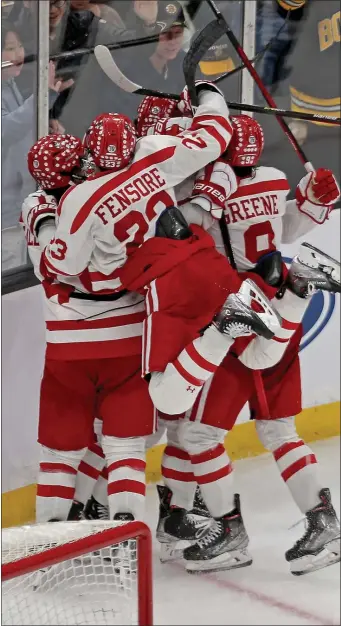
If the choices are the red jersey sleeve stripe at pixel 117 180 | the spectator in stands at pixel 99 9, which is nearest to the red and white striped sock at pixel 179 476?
the red jersey sleeve stripe at pixel 117 180

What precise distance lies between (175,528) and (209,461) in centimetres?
27

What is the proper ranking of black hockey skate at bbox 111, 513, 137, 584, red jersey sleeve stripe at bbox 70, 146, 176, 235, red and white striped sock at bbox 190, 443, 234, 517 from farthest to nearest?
red and white striped sock at bbox 190, 443, 234, 517
red jersey sleeve stripe at bbox 70, 146, 176, 235
black hockey skate at bbox 111, 513, 137, 584

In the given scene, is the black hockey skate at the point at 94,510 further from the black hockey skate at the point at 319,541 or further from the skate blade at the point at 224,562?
the black hockey skate at the point at 319,541

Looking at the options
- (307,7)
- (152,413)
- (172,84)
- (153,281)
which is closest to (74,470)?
(152,413)

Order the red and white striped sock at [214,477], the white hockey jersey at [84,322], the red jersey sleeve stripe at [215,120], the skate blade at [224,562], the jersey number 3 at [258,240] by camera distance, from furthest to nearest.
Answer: the skate blade at [224,562], the red and white striped sock at [214,477], the jersey number 3 at [258,240], the white hockey jersey at [84,322], the red jersey sleeve stripe at [215,120]

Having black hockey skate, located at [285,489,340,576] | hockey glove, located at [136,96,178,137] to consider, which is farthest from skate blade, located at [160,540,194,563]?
hockey glove, located at [136,96,178,137]

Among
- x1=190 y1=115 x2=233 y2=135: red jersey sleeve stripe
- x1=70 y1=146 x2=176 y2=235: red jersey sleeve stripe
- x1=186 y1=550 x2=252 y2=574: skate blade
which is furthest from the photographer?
x1=186 y1=550 x2=252 y2=574: skate blade

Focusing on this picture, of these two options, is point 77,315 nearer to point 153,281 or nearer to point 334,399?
point 153,281

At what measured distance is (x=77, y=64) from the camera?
11.5 ft

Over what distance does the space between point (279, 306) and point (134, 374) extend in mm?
422

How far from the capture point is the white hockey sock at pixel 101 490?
3.48m

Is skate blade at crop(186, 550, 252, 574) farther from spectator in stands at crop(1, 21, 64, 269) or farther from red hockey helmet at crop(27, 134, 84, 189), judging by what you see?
red hockey helmet at crop(27, 134, 84, 189)

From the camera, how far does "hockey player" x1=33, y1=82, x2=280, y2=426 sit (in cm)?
291

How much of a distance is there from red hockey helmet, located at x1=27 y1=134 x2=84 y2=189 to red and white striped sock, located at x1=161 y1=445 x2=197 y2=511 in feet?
2.89
